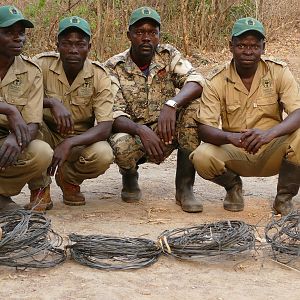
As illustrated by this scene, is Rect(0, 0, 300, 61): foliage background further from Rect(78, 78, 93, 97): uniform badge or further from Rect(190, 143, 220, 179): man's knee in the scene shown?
Rect(190, 143, 220, 179): man's knee

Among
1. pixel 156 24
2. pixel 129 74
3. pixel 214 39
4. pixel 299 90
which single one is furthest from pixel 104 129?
pixel 214 39

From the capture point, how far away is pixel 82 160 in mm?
5254

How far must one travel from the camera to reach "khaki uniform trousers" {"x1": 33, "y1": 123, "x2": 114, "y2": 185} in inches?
205

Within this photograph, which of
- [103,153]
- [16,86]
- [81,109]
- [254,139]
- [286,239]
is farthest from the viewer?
[81,109]

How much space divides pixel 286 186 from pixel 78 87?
1798 mm

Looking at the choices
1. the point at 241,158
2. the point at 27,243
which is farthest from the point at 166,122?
the point at 27,243

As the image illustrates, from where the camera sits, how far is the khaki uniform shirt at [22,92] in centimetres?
506

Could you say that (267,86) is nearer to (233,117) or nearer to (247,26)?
(233,117)

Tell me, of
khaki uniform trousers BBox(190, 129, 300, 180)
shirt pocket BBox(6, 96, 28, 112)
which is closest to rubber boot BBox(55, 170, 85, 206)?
shirt pocket BBox(6, 96, 28, 112)

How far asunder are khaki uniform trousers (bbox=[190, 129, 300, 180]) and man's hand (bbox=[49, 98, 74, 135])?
38.2 inches

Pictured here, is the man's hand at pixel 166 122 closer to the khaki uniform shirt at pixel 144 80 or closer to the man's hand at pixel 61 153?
the khaki uniform shirt at pixel 144 80

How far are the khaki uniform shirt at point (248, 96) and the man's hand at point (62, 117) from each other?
99cm

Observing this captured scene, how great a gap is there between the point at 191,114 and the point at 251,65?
2.08ft

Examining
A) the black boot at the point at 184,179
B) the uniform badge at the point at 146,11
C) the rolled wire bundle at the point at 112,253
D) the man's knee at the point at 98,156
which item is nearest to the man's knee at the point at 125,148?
the man's knee at the point at 98,156
